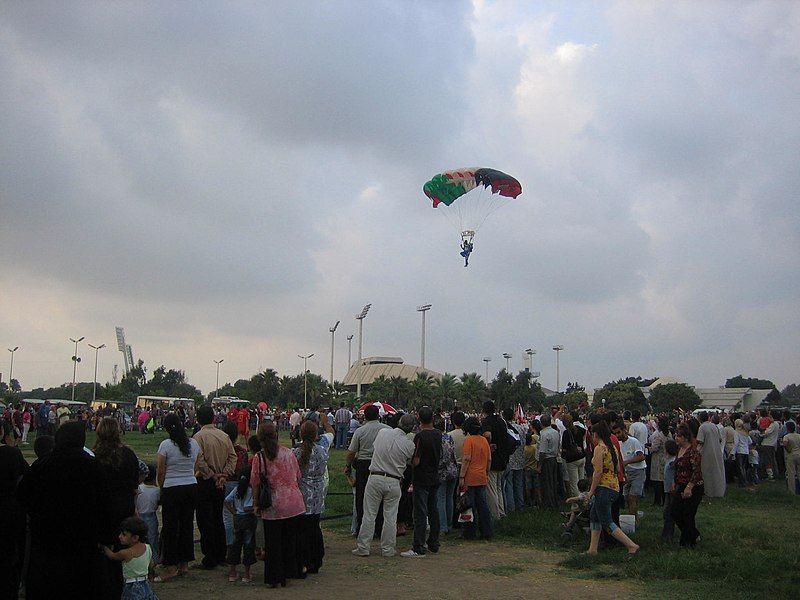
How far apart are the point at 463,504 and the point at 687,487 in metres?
3.35

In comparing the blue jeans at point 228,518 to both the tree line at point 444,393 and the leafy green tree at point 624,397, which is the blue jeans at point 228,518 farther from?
the leafy green tree at point 624,397

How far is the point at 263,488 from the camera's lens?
25.7 feet

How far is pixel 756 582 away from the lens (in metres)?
8.12

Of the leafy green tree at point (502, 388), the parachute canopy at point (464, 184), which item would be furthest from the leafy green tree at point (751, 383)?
the parachute canopy at point (464, 184)

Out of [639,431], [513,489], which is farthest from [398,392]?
[513,489]

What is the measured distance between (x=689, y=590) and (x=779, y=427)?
13.7 metres

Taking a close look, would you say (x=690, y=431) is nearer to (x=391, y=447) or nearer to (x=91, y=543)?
(x=391, y=447)

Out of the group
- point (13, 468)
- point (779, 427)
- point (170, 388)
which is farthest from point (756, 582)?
point (170, 388)

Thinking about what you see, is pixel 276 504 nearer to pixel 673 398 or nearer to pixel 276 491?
pixel 276 491

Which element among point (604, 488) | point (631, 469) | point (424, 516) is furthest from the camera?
point (631, 469)

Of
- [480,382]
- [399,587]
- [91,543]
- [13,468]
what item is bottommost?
[399,587]

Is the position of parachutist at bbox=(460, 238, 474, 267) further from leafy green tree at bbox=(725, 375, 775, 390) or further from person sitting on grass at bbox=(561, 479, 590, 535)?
leafy green tree at bbox=(725, 375, 775, 390)

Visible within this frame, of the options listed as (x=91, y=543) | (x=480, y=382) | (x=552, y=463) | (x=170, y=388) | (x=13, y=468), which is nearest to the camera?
(x=91, y=543)

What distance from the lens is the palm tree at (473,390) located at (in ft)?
251
